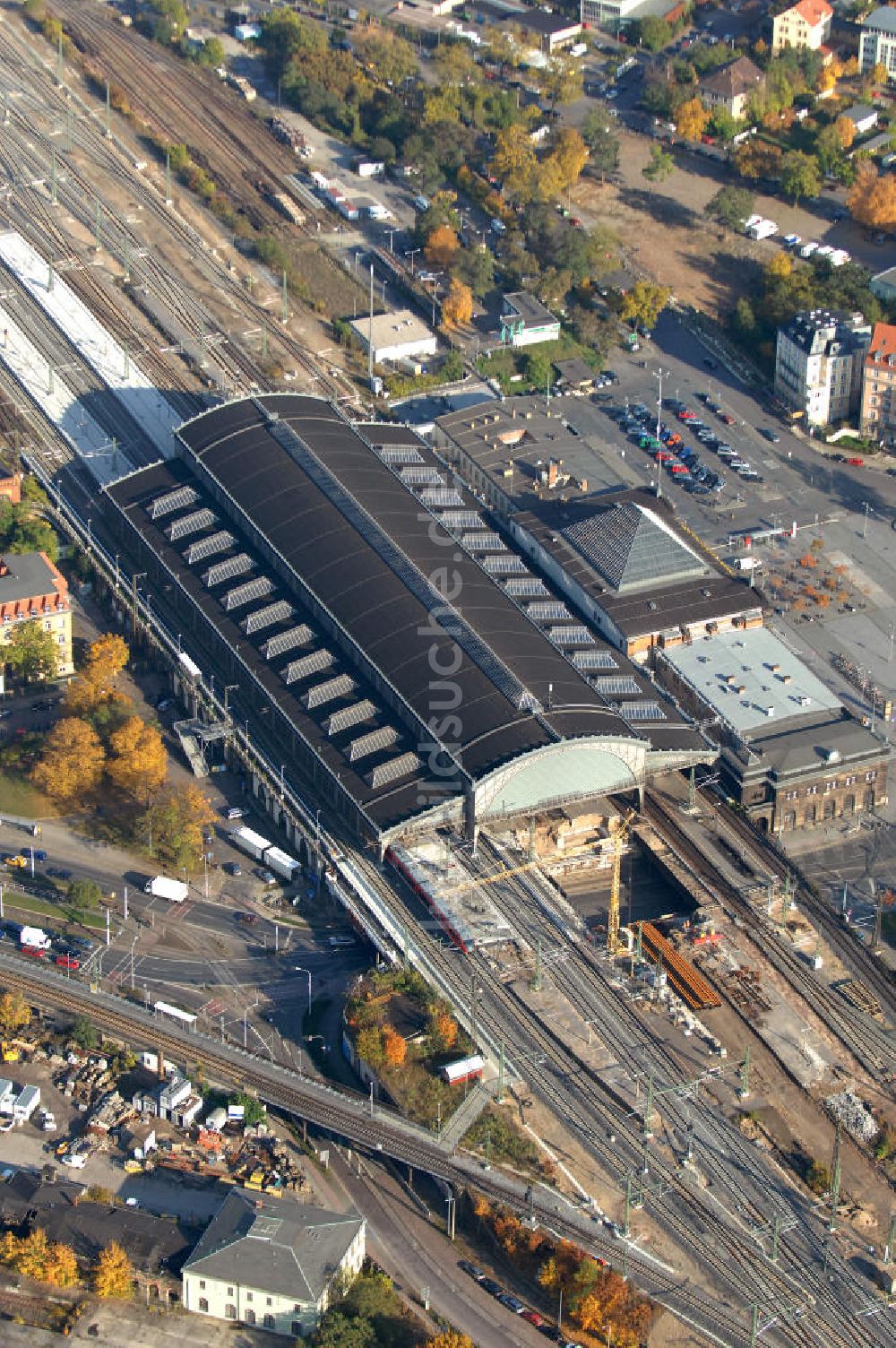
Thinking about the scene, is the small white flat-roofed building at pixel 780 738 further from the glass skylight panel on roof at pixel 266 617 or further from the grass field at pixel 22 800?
the grass field at pixel 22 800

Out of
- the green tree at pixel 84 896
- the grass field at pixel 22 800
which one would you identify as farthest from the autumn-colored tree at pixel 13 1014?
the grass field at pixel 22 800

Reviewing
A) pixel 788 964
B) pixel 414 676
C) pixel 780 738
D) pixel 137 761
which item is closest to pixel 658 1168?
pixel 788 964

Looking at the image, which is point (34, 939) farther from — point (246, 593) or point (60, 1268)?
point (246, 593)

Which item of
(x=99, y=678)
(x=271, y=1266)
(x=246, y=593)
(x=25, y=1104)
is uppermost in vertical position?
(x=246, y=593)

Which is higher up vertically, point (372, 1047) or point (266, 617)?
point (266, 617)

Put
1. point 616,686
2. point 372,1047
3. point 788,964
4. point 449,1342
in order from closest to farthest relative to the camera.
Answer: point 449,1342 < point 372,1047 < point 788,964 < point 616,686

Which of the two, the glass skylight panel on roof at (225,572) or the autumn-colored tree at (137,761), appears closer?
the autumn-colored tree at (137,761)

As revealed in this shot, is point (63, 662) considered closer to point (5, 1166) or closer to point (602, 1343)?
point (5, 1166)

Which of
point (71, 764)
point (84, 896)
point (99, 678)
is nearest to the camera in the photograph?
point (84, 896)
